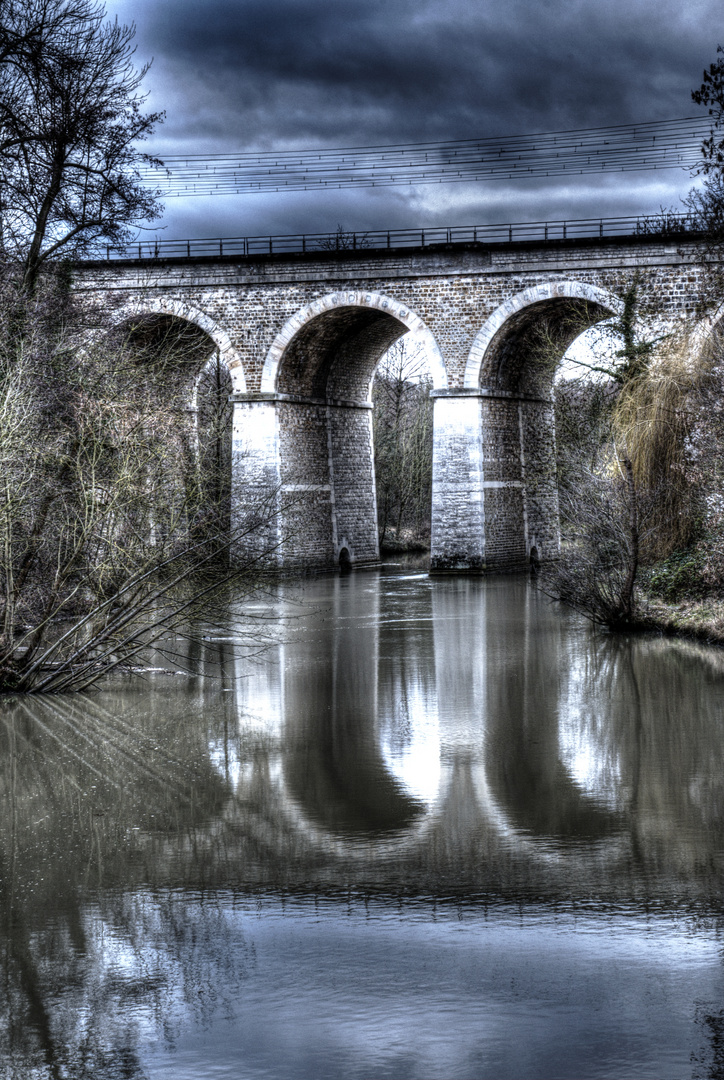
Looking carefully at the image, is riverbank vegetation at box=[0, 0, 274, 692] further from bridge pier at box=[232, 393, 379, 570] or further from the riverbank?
bridge pier at box=[232, 393, 379, 570]

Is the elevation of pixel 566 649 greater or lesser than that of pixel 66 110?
lesser

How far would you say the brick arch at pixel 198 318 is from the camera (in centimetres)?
2950

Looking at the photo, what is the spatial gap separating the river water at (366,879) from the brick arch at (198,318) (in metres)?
16.6

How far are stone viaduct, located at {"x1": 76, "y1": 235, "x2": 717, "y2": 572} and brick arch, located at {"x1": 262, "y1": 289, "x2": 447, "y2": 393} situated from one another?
33 mm

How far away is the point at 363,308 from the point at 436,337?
1.90 meters

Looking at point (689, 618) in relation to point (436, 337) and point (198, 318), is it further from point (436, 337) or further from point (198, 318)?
point (198, 318)

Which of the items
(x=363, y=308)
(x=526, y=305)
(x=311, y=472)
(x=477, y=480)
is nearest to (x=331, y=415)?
(x=311, y=472)

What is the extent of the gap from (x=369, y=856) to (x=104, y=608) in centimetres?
606

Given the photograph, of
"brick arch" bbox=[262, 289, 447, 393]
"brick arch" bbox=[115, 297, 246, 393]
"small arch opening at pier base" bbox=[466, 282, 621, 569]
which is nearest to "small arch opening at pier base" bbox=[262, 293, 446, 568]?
"brick arch" bbox=[262, 289, 447, 393]

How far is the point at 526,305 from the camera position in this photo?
27.6 metres

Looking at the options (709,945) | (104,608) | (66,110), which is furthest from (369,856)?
(66,110)

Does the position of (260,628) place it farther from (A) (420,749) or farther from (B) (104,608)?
(A) (420,749)

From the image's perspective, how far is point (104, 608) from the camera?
12.9m

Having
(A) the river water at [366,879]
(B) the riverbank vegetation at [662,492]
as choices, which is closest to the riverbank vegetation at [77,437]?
(A) the river water at [366,879]
